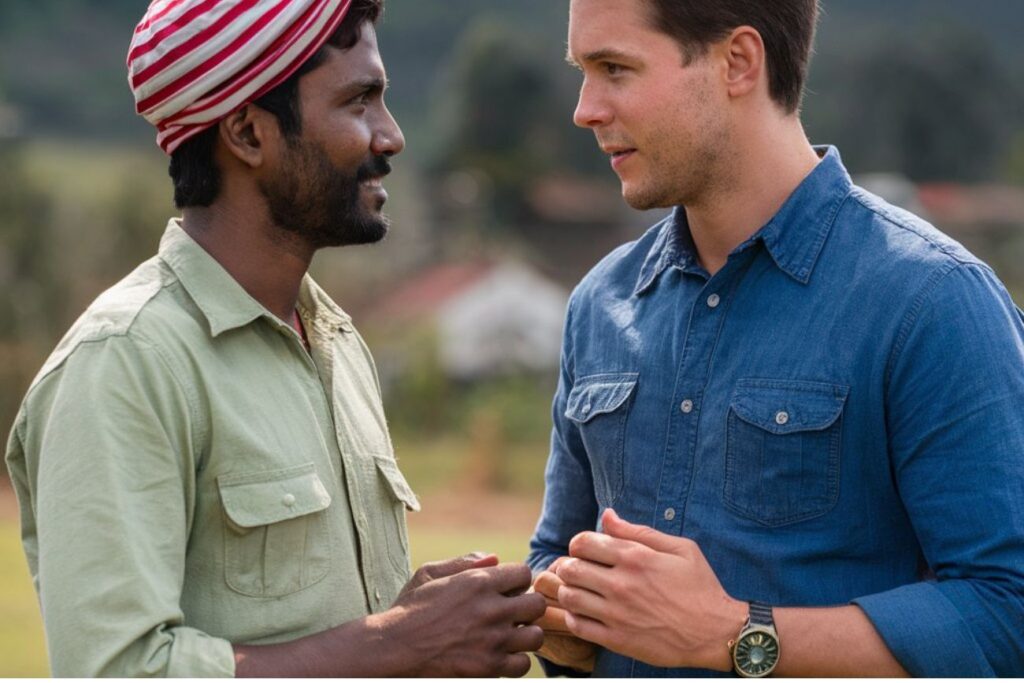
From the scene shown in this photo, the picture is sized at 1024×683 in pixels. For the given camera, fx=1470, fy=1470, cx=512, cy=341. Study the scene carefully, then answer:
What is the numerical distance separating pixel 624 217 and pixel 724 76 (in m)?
44.2

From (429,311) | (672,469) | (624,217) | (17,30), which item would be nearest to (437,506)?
(429,311)

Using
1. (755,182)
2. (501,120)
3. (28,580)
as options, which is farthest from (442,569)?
(501,120)

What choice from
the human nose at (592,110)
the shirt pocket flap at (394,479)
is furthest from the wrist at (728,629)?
the human nose at (592,110)

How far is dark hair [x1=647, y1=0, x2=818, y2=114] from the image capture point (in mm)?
3102

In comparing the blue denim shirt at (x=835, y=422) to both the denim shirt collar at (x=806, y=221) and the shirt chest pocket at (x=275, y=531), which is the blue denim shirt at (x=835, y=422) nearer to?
the denim shirt collar at (x=806, y=221)

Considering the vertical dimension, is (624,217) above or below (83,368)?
above

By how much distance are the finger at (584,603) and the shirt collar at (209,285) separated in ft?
Answer: 2.69

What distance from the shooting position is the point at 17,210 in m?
32.4

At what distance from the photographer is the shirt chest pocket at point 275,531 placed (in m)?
2.83

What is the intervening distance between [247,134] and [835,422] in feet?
4.43

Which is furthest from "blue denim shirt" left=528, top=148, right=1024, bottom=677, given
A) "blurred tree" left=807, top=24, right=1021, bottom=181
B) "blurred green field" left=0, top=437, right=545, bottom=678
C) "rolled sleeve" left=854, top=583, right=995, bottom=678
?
"blurred tree" left=807, top=24, right=1021, bottom=181

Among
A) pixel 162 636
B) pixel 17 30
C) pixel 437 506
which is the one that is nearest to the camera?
pixel 162 636

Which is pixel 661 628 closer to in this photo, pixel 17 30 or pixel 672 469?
pixel 672 469

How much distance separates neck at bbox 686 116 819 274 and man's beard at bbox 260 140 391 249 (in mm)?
718
